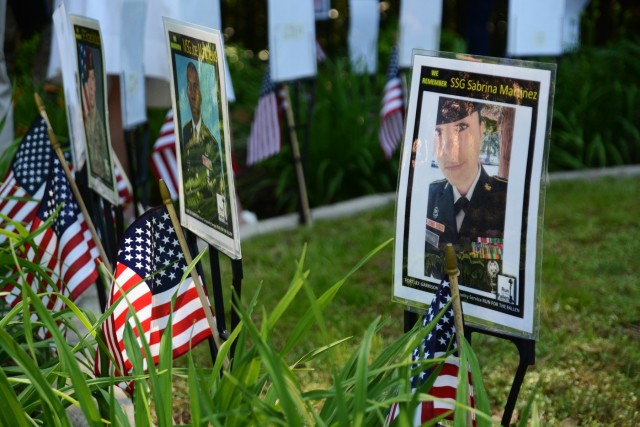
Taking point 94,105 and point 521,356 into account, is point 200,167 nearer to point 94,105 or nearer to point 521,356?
point 94,105

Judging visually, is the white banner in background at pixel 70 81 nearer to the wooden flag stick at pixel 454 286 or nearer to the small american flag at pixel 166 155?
the small american flag at pixel 166 155

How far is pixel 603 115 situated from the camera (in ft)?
23.5

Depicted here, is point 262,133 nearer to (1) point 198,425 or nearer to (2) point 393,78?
(2) point 393,78

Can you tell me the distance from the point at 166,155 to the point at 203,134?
86.0 inches

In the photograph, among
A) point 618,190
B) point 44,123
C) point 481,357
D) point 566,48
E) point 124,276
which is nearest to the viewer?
point 124,276

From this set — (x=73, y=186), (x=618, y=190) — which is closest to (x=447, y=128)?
(x=73, y=186)

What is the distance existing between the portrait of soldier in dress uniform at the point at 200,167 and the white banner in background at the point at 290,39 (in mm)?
2887

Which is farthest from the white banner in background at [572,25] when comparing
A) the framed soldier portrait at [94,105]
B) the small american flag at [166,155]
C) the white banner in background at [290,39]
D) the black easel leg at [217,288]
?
the black easel leg at [217,288]

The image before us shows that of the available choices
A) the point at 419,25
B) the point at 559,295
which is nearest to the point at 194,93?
the point at 559,295

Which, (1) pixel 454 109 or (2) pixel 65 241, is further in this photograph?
(2) pixel 65 241

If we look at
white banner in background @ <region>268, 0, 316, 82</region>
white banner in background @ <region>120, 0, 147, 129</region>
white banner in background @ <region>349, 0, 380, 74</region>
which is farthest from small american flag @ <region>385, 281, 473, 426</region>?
white banner in background @ <region>349, 0, 380, 74</region>

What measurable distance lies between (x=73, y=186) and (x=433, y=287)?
1227 millimetres

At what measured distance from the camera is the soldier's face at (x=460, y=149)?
220 centimetres

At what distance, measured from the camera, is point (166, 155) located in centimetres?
460
